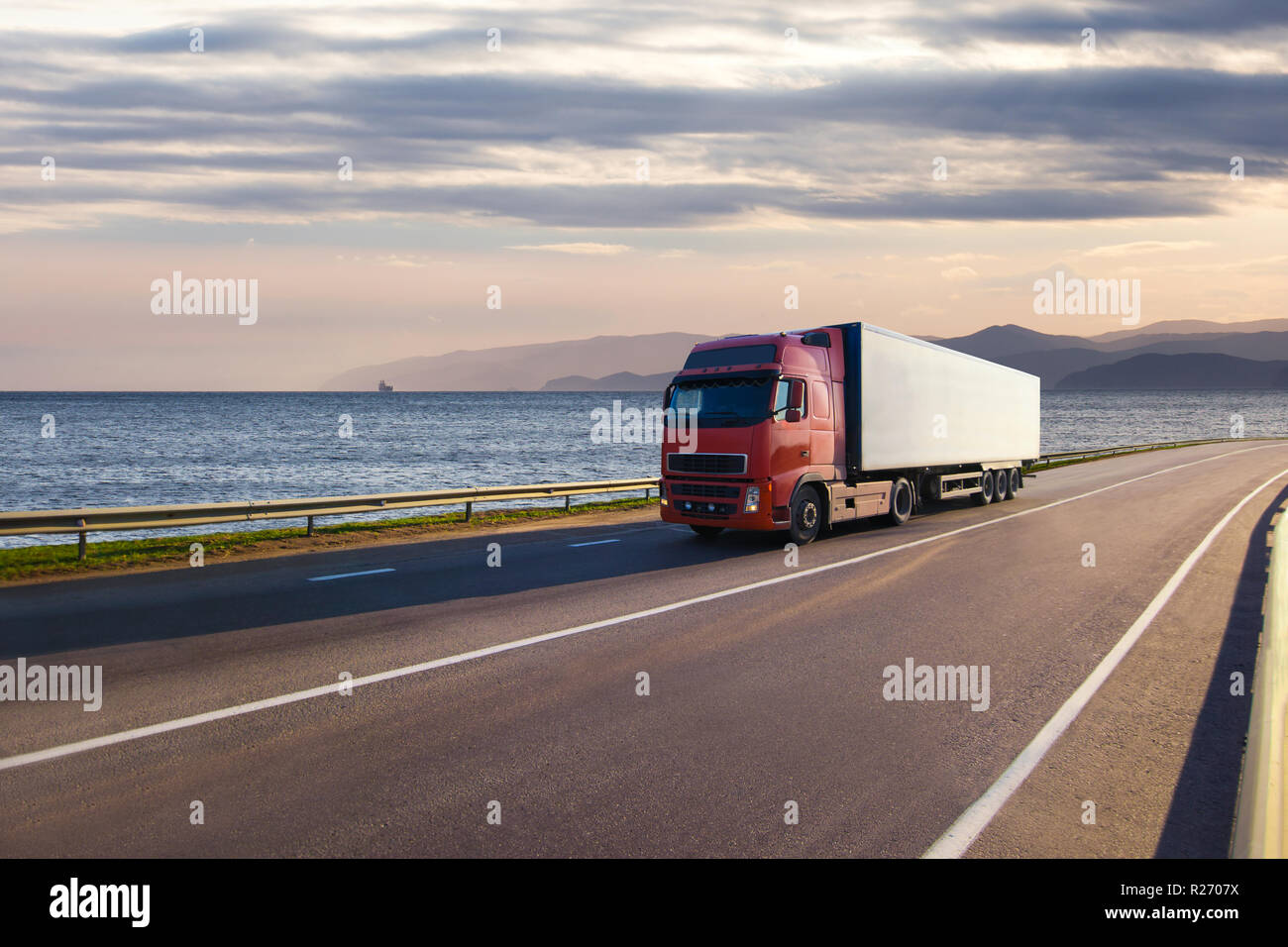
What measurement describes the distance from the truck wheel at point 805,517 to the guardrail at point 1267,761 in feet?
26.2

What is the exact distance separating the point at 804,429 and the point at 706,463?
5.87 feet

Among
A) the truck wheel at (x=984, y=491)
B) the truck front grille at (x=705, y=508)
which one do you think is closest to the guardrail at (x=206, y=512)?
the truck front grille at (x=705, y=508)

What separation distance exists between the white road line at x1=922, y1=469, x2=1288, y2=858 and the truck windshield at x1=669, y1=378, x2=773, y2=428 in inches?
261

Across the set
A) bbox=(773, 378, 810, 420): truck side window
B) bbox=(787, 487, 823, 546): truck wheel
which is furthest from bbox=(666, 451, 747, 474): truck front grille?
bbox=(787, 487, 823, 546): truck wheel

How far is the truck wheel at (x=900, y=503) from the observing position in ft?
60.4

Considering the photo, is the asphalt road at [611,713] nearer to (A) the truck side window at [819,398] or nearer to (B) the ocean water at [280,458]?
(A) the truck side window at [819,398]

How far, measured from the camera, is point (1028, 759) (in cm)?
553

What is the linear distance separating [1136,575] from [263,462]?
46.5 m

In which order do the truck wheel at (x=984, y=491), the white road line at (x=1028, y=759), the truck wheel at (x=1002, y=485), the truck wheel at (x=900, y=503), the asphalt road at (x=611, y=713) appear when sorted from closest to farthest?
the white road line at (x=1028, y=759), the asphalt road at (x=611, y=713), the truck wheel at (x=900, y=503), the truck wheel at (x=984, y=491), the truck wheel at (x=1002, y=485)

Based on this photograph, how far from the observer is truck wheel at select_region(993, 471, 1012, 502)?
24.3 meters

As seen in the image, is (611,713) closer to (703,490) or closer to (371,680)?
(371,680)

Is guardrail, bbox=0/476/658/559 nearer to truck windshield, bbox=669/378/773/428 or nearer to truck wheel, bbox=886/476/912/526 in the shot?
truck windshield, bbox=669/378/773/428
